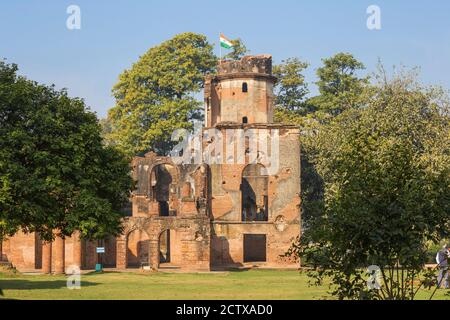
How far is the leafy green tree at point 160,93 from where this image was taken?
6366 centimetres

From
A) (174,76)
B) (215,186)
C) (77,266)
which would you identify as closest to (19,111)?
(77,266)

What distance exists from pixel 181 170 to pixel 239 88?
5947 millimetres

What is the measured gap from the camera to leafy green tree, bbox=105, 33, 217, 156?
63.7 metres

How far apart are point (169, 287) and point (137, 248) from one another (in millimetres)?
20387

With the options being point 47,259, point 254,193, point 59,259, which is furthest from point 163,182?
point 59,259

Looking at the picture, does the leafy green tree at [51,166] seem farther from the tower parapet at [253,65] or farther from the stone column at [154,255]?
the tower parapet at [253,65]

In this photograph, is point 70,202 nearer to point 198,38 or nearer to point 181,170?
point 181,170

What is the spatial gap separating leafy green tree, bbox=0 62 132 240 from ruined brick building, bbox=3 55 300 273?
14.2 meters

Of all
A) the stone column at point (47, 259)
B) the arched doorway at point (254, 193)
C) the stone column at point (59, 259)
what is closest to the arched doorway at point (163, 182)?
the arched doorway at point (254, 193)

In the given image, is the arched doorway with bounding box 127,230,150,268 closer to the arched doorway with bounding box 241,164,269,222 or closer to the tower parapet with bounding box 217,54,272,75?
the arched doorway with bounding box 241,164,269,222

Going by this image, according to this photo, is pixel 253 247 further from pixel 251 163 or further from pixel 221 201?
pixel 251 163

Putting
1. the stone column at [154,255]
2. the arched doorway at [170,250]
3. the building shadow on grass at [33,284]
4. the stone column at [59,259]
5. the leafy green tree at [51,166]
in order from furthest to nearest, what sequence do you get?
the arched doorway at [170,250] < the stone column at [154,255] < the stone column at [59,259] < the building shadow on grass at [33,284] < the leafy green tree at [51,166]

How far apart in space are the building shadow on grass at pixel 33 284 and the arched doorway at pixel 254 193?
2175 cm

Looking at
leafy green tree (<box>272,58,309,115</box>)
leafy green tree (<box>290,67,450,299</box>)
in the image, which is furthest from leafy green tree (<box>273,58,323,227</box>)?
leafy green tree (<box>290,67,450,299</box>)
